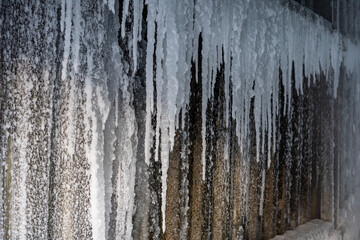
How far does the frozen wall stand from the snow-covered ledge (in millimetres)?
83

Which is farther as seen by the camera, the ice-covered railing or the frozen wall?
the ice-covered railing

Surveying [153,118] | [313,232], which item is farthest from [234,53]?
[313,232]

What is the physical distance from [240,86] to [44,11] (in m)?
1.46

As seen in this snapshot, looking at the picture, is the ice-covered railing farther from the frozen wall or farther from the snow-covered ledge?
the snow-covered ledge

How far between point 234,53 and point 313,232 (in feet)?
6.29

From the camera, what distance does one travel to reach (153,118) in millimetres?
1709

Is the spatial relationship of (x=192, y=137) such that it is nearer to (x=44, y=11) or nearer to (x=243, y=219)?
(x=243, y=219)

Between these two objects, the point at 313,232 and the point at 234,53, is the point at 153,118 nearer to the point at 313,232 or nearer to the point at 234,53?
the point at 234,53

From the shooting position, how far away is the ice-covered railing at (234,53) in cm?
174

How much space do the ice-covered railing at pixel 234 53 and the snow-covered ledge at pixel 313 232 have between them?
839mm

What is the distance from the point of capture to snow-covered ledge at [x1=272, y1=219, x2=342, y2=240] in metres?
2.70

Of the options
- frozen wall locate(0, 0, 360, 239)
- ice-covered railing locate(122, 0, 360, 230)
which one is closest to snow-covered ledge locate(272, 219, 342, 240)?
frozen wall locate(0, 0, 360, 239)

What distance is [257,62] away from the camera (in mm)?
2441

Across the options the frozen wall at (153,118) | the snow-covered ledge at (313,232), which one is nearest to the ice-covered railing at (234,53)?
the frozen wall at (153,118)
